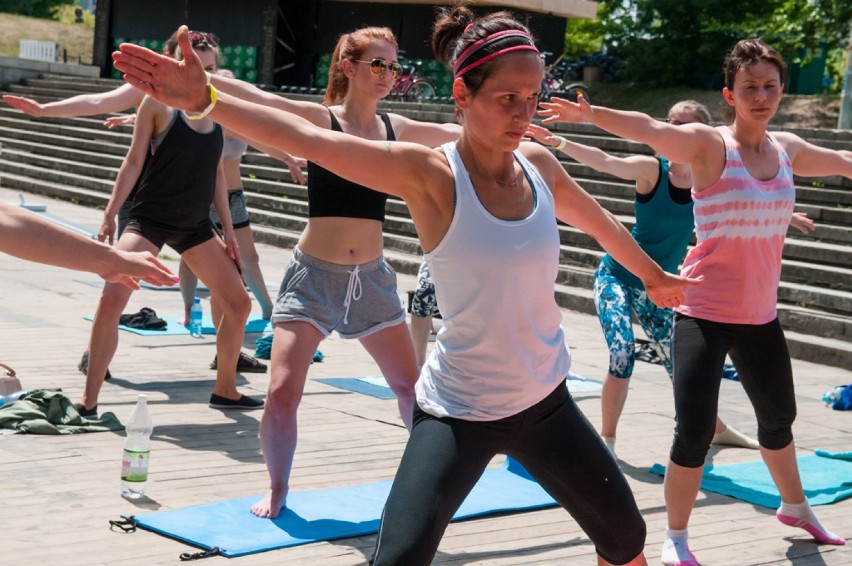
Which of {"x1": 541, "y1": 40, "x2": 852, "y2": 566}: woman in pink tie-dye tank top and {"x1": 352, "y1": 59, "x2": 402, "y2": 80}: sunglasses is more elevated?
{"x1": 352, "y1": 59, "x2": 402, "y2": 80}: sunglasses

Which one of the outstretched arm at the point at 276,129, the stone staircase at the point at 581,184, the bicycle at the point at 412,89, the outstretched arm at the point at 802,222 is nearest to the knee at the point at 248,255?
the stone staircase at the point at 581,184

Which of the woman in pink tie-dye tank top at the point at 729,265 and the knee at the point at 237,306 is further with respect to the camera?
the knee at the point at 237,306

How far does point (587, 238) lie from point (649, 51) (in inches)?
788

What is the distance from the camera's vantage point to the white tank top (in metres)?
3.36

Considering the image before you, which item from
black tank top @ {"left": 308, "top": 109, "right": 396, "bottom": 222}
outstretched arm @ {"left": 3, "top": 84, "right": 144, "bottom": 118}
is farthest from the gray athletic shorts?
outstretched arm @ {"left": 3, "top": 84, "right": 144, "bottom": 118}

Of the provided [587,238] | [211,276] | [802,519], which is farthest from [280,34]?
[802,519]

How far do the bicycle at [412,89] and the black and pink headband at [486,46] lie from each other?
2341cm

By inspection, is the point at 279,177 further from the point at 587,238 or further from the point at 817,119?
the point at 817,119

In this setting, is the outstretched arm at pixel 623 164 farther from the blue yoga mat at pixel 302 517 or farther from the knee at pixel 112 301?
the knee at pixel 112 301

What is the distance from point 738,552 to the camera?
206 inches

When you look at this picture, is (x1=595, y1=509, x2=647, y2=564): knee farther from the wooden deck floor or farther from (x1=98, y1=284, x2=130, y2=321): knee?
(x1=98, y1=284, x2=130, y2=321): knee

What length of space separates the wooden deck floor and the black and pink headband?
7.00 feet

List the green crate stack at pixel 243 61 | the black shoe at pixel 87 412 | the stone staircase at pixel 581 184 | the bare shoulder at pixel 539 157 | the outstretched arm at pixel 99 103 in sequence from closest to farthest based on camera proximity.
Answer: the bare shoulder at pixel 539 157 → the black shoe at pixel 87 412 → the outstretched arm at pixel 99 103 → the stone staircase at pixel 581 184 → the green crate stack at pixel 243 61

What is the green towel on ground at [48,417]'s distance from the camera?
20.8 ft
